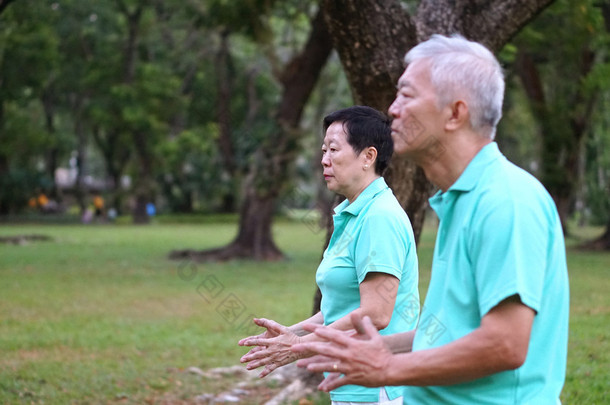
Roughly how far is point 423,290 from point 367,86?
868 cm

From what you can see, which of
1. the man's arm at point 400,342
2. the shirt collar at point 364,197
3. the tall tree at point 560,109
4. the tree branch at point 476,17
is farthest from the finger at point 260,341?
the tall tree at point 560,109

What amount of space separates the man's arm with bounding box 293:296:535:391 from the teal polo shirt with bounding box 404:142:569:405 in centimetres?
5

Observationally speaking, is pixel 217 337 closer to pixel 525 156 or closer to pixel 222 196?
pixel 525 156

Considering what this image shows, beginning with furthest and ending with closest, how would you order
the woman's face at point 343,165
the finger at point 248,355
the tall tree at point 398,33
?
the tall tree at point 398,33
the woman's face at point 343,165
the finger at point 248,355

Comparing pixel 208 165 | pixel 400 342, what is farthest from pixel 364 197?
pixel 208 165

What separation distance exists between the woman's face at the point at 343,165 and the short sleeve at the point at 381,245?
27 cm

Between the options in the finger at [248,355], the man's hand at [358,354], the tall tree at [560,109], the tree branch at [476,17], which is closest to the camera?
the man's hand at [358,354]

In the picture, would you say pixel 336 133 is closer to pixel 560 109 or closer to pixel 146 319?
pixel 146 319

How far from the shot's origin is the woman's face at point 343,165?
124 inches

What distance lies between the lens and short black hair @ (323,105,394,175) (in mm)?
3174

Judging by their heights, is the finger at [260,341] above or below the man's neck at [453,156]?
below

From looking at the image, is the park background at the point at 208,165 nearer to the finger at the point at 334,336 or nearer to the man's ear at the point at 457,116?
the man's ear at the point at 457,116

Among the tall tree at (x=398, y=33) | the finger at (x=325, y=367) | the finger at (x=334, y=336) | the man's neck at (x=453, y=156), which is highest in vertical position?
the tall tree at (x=398, y=33)

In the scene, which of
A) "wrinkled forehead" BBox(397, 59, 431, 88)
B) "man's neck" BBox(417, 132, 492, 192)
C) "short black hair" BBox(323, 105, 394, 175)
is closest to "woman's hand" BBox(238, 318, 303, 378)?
"short black hair" BBox(323, 105, 394, 175)
